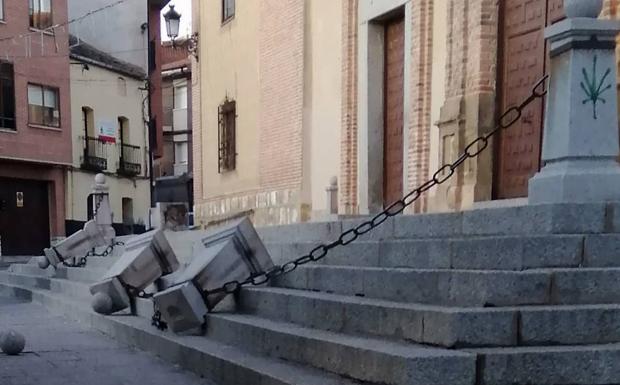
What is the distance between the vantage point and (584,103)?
15.4ft

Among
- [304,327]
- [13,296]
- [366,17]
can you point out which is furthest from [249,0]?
[304,327]

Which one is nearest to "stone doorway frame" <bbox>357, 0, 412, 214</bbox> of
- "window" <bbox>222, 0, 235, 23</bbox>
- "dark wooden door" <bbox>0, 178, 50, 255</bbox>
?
"window" <bbox>222, 0, 235, 23</bbox>

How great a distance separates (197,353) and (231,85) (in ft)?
36.4

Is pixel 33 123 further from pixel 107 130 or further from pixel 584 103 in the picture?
pixel 584 103

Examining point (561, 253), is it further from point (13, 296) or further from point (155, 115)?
point (155, 115)

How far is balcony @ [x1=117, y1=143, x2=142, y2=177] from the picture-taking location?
31109mm

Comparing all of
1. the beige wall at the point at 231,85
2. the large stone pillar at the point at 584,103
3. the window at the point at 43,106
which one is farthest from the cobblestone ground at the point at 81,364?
the window at the point at 43,106

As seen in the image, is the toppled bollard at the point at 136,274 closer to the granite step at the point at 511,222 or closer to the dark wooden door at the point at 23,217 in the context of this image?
the granite step at the point at 511,222

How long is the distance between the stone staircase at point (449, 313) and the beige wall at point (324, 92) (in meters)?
5.90

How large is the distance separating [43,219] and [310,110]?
1692cm

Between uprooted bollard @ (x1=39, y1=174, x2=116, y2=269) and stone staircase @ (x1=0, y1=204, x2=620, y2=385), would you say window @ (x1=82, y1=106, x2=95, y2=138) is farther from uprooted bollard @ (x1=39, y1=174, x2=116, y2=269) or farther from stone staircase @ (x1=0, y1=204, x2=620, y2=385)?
stone staircase @ (x1=0, y1=204, x2=620, y2=385)

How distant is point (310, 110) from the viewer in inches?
501

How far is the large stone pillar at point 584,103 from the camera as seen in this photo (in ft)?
15.1

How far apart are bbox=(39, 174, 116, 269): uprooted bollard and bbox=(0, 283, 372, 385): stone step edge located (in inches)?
137
